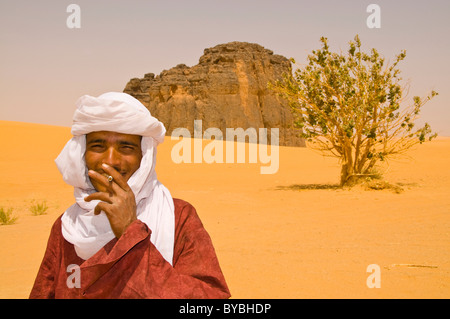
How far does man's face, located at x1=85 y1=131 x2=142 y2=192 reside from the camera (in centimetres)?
165

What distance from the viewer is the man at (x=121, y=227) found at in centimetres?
145

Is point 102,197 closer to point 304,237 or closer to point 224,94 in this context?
point 304,237

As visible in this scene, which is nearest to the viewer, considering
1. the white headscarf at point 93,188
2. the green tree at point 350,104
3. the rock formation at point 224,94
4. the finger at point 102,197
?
the finger at point 102,197

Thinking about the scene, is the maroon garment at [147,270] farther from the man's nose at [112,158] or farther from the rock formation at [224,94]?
the rock formation at [224,94]

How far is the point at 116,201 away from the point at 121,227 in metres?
0.10

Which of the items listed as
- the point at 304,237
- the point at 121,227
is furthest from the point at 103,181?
the point at 304,237

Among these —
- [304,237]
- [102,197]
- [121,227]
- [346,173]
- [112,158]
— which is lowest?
[304,237]

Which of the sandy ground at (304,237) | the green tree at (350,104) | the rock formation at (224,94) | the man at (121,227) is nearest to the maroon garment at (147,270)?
the man at (121,227)

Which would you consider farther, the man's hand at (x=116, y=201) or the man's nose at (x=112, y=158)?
the man's nose at (x=112, y=158)

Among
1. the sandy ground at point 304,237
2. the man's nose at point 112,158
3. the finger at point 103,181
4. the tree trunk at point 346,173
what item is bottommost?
the sandy ground at point 304,237

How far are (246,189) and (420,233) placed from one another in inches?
271

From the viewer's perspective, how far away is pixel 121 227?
1452 mm

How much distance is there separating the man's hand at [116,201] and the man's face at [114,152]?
0.60ft

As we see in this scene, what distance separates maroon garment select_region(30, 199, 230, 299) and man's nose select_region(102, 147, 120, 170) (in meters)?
0.30
